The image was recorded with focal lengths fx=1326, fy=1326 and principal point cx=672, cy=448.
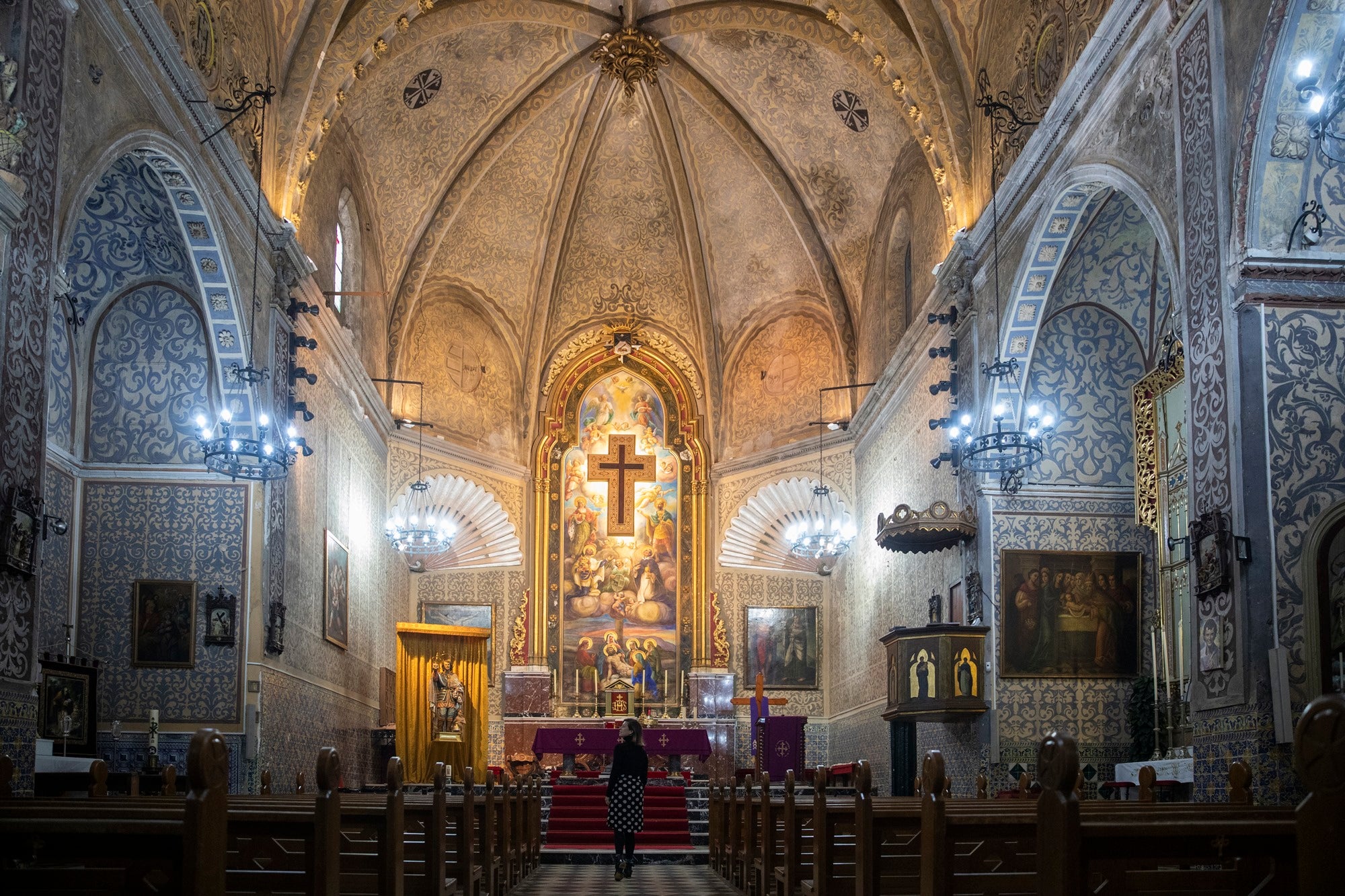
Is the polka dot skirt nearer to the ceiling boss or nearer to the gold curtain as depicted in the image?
the gold curtain

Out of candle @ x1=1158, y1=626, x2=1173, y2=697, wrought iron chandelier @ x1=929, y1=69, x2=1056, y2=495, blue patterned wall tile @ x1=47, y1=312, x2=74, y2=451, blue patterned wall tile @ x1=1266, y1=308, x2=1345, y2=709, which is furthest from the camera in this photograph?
candle @ x1=1158, y1=626, x2=1173, y2=697

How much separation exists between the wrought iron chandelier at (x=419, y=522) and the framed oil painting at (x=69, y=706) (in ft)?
28.0

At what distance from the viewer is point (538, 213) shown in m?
24.6

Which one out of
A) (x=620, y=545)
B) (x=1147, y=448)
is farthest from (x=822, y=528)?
(x=1147, y=448)

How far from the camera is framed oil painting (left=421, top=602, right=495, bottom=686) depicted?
24547 millimetres

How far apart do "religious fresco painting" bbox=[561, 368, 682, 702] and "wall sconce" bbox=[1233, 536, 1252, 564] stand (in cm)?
1644

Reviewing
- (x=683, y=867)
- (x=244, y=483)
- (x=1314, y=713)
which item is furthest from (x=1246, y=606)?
(x=244, y=483)

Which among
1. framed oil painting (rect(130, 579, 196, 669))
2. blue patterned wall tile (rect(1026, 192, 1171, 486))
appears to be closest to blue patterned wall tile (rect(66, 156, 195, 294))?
framed oil painting (rect(130, 579, 196, 669))

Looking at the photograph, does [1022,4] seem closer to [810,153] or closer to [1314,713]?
[810,153]

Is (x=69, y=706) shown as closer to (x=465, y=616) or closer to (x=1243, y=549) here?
(x=1243, y=549)

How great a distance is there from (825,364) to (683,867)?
12.0m

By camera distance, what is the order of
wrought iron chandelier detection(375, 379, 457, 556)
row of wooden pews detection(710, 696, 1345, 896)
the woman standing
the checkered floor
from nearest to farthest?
row of wooden pews detection(710, 696, 1345, 896) → the checkered floor → the woman standing → wrought iron chandelier detection(375, 379, 457, 556)

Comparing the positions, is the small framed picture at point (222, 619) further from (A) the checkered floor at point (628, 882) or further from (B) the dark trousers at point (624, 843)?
(B) the dark trousers at point (624, 843)

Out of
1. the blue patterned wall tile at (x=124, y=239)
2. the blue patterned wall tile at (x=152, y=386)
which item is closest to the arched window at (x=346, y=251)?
the blue patterned wall tile at (x=152, y=386)
